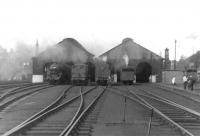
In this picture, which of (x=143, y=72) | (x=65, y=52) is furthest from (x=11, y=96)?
(x=143, y=72)

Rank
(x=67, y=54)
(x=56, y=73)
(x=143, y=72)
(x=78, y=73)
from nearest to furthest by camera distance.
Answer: (x=78, y=73) → (x=56, y=73) → (x=67, y=54) → (x=143, y=72)

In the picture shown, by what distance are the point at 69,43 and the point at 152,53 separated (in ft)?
84.5

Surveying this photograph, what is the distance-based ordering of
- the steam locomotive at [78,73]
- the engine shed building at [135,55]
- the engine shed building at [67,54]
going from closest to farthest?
the steam locomotive at [78,73]
the engine shed building at [67,54]
the engine shed building at [135,55]

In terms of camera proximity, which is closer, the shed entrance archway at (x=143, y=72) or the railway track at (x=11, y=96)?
the railway track at (x=11, y=96)

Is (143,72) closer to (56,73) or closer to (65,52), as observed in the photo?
(65,52)

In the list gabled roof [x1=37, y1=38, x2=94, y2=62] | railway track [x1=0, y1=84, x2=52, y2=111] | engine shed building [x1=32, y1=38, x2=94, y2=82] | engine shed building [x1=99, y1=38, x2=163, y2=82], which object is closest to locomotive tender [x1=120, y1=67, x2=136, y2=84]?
engine shed building [x1=32, y1=38, x2=94, y2=82]

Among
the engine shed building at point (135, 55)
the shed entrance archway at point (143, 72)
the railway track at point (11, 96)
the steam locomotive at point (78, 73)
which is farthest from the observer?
the engine shed building at point (135, 55)

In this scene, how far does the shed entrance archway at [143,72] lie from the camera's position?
63.4 meters

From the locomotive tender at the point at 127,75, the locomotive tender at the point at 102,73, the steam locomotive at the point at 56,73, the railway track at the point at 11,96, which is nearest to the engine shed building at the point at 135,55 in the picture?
the locomotive tender at the point at 127,75

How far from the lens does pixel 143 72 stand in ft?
208

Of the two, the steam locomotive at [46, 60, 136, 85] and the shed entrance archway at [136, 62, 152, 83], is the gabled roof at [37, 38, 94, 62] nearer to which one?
the steam locomotive at [46, 60, 136, 85]

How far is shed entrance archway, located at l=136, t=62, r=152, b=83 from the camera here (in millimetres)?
63438

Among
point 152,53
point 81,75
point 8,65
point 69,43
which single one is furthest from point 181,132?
point 152,53

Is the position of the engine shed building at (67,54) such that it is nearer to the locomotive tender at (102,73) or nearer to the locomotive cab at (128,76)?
the locomotive tender at (102,73)
